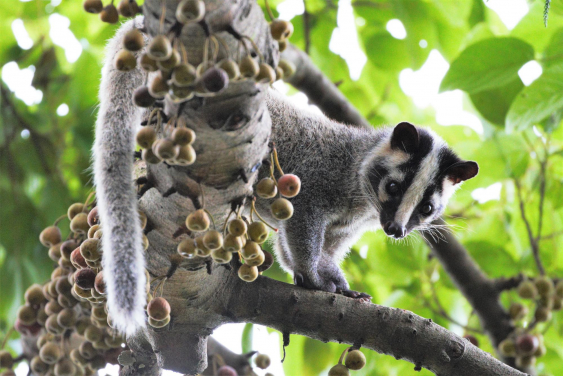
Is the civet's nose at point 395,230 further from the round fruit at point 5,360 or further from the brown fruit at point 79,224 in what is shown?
the round fruit at point 5,360

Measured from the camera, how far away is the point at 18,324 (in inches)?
126

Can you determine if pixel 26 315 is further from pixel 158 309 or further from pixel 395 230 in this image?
pixel 395 230

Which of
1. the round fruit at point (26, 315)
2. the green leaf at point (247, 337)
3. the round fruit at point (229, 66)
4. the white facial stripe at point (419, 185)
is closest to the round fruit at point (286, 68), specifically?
the round fruit at point (229, 66)

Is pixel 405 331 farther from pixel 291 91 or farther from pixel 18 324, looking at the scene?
pixel 291 91

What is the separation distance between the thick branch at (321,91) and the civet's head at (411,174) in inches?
23.5

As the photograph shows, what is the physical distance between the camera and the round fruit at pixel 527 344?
3787 millimetres

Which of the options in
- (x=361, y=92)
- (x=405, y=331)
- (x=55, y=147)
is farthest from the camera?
(x=361, y=92)

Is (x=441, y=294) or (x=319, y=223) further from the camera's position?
(x=441, y=294)

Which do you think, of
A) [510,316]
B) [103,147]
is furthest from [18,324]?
[510,316]

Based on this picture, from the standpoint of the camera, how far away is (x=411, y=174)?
153 inches

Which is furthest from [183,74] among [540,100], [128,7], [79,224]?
[540,100]

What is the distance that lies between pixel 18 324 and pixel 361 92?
3.52 m

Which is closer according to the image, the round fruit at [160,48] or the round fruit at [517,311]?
the round fruit at [160,48]

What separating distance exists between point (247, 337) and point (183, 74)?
274 centimetres
